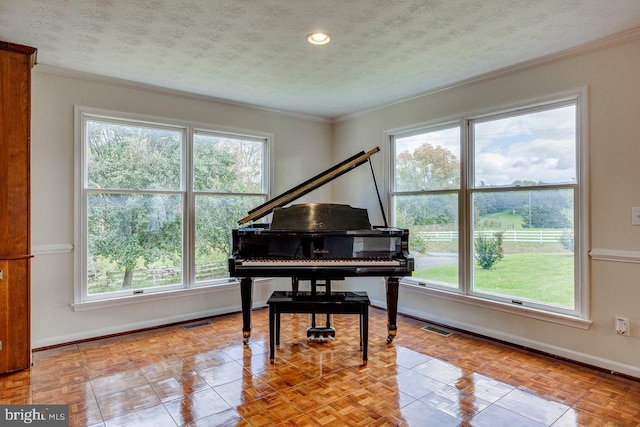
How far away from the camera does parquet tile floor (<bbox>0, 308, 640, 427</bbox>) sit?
7.06ft

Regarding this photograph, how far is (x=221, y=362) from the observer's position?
2.92m

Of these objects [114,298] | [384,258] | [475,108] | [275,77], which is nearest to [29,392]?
[114,298]

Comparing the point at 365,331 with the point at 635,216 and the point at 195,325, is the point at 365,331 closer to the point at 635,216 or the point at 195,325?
the point at 195,325

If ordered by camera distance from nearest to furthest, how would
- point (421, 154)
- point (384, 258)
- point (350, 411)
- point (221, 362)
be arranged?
point (350, 411) → point (221, 362) → point (384, 258) → point (421, 154)

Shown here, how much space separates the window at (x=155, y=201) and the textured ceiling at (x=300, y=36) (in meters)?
0.61

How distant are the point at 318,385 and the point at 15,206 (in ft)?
8.74

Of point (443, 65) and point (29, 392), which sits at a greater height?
point (443, 65)

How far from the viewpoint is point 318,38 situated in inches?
104

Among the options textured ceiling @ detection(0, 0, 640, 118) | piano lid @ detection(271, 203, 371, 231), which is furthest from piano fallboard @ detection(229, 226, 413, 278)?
textured ceiling @ detection(0, 0, 640, 118)

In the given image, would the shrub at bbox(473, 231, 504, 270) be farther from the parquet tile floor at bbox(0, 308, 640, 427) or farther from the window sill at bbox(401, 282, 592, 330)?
the parquet tile floor at bbox(0, 308, 640, 427)

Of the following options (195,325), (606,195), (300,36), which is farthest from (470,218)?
(195,325)

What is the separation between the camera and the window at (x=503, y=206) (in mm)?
3014

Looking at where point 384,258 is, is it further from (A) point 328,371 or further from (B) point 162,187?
(B) point 162,187

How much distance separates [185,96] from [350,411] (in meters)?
3.50
